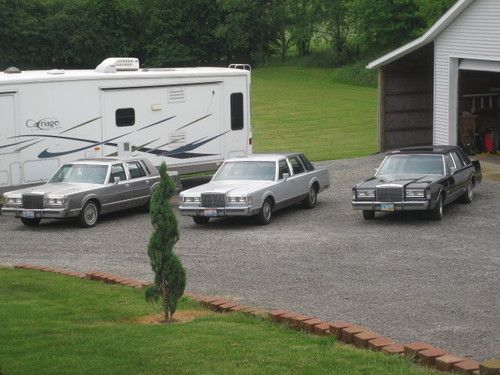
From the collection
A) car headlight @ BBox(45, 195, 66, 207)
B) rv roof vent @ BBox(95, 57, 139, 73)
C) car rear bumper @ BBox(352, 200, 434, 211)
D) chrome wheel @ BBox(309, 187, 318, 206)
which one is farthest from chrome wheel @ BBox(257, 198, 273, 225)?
rv roof vent @ BBox(95, 57, 139, 73)

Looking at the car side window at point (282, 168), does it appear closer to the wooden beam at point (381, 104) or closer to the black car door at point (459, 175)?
the black car door at point (459, 175)

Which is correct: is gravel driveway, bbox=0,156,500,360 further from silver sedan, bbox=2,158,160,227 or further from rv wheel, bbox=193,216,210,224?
silver sedan, bbox=2,158,160,227

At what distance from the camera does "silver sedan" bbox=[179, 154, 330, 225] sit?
21.0m

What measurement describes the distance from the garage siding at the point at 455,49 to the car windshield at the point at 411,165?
665 cm

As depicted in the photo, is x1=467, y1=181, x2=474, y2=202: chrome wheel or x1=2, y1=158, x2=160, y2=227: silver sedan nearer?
x1=2, y1=158, x2=160, y2=227: silver sedan

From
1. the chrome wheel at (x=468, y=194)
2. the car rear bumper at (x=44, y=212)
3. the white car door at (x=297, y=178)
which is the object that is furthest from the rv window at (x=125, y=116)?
the chrome wheel at (x=468, y=194)

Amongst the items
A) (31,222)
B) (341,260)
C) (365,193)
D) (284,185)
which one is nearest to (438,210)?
(365,193)

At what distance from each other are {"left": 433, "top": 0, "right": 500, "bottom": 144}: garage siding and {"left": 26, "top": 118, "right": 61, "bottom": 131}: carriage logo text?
11.5 meters

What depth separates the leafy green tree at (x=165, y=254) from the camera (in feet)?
38.2

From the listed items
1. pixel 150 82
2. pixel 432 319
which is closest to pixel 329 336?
pixel 432 319

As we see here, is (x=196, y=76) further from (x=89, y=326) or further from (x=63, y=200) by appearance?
(x=89, y=326)

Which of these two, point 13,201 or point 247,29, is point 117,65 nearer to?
point 13,201

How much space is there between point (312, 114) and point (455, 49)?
24102mm

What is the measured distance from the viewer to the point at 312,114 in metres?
53.2
